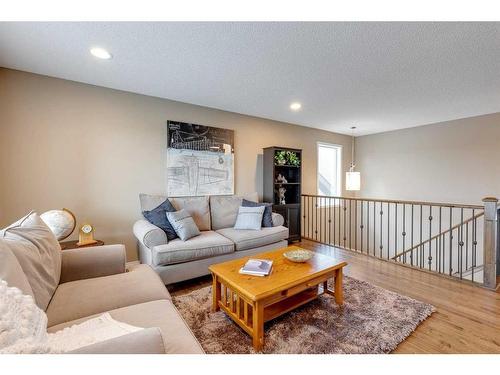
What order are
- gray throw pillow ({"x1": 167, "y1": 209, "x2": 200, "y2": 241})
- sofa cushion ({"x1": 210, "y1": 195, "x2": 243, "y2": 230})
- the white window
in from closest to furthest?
gray throw pillow ({"x1": 167, "y1": 209, "x2": 200, "y2": 241}) → sofa cushion ({"x1": 210, "y1": 195, "x2": 243, "y2": 230}) → the white window

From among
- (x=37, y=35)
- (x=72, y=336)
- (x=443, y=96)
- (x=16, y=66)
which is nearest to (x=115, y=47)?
(x=37, y=35)

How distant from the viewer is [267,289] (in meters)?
1.47

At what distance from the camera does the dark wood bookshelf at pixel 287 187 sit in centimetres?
378

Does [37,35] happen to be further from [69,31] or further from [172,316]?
[172,316]

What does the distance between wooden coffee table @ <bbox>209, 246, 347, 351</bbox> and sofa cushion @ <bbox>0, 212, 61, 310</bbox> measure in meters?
1.02

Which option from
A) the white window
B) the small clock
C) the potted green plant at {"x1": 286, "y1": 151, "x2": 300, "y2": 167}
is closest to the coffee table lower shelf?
the small clock

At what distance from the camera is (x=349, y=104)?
10.6 ft

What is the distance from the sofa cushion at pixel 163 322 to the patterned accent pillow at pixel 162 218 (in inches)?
49.1

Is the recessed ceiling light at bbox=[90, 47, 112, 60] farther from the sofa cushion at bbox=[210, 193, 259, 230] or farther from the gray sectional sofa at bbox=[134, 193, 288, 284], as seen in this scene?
the sofa cushion at bbox=[210, 193, 259, 230]

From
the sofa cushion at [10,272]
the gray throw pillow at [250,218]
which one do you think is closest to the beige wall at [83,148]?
the gray throw pillow at [250,218]

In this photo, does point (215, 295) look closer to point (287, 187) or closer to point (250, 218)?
point (250, 218)

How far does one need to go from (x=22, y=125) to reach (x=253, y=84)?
2.48 metres

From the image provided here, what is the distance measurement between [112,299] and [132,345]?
2.38 ft

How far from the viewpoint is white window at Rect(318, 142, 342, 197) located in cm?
513
